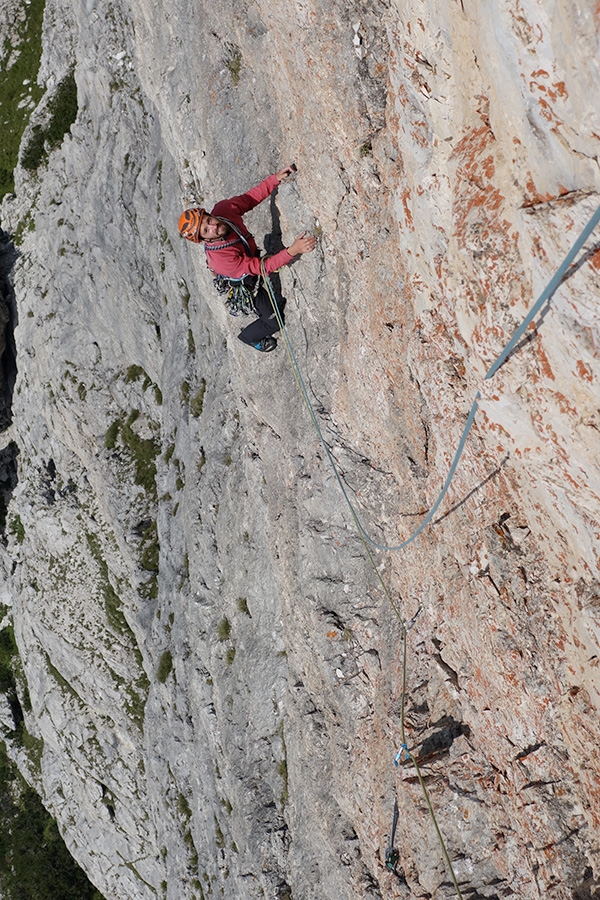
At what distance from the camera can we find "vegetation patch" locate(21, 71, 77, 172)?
902 inches

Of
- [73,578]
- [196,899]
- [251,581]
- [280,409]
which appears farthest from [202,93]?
[196,899]

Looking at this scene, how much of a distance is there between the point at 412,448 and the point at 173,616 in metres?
9.94

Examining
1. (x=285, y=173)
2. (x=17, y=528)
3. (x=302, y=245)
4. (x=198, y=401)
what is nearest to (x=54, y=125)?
(x=198, y=401)

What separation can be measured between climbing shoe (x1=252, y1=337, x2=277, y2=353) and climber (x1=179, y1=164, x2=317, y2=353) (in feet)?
0.86

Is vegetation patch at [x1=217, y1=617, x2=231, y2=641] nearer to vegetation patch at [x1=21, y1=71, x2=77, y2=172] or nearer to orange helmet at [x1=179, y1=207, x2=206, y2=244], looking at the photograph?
orange helmet at [x1=179, y1=207, x2=206, y2=244]

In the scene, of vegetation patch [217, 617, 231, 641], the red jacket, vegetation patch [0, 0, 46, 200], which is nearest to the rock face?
vegetation patch [217, 617, 231, 641]

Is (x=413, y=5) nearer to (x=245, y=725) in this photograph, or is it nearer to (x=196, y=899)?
(x=245, y=725)

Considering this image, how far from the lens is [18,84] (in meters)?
25.7

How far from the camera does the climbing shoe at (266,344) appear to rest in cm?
1147

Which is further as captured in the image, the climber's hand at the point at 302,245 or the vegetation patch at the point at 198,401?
the vegetation patch at the point at 198,401

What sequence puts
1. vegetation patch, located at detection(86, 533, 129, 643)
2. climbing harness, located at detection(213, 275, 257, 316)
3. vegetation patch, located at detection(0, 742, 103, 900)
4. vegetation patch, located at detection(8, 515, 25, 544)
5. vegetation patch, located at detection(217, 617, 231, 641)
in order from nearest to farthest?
climbing harness, located at detection(213, 275, 257, 316) → vegetation patch, located at detection(217, 617, 231, 641) → vegetation patch, located at detection(86, 533, 129, 643) → vegetation patch, located at detection(8, 515, 25, 544) → vegetation patch, located at detection(0, 742, 103, 900)

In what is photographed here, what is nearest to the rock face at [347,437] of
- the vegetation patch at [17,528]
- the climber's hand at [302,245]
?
the climber's hand at [302,245]

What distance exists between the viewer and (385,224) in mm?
8531

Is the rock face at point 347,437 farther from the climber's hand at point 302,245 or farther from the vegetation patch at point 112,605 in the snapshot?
the climber's hand at point 302,245
